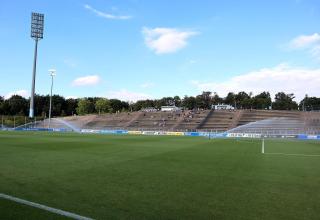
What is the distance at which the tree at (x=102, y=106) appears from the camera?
158 meters

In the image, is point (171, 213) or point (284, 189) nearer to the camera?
point (171, 213)

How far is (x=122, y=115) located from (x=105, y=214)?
107 m

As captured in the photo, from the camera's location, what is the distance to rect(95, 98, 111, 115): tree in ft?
519

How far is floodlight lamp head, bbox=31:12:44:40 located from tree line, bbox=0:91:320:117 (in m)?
65.4

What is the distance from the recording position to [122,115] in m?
114

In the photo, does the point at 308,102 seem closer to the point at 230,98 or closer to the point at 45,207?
the point at 230,98

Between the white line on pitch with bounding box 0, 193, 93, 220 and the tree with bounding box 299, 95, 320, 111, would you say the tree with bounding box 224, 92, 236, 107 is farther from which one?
the white line on pitch with bounding box 0, 193, 93, 220

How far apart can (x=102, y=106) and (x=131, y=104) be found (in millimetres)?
16800

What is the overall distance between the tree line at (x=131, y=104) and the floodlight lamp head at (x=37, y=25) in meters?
65.4

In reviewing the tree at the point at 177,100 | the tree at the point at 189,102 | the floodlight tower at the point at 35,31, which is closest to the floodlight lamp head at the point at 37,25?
the floodlight tower at the point at 35,31

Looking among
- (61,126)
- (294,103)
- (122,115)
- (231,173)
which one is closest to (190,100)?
(294,103)

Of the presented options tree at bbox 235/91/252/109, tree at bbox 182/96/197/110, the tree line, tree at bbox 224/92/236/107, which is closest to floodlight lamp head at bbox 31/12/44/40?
the tree line

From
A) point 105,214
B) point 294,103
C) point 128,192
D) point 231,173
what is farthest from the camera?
point 294,103

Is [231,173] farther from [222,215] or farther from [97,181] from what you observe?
[222,215]
